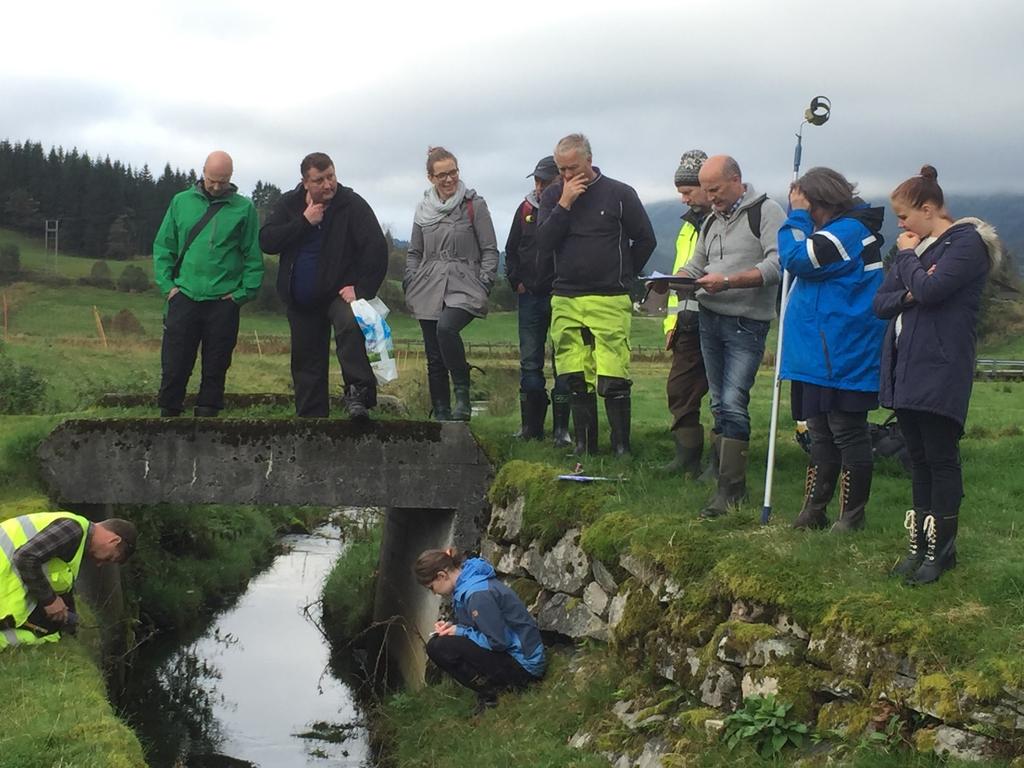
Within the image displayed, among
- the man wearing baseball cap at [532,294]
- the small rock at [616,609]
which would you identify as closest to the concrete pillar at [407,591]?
the man wearing baseball cap at [532,294]

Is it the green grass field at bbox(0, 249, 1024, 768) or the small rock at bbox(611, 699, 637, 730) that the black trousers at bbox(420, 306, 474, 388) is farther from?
the small rock at bbox(611, 699, 637, 730)

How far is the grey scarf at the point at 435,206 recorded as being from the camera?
1113cm

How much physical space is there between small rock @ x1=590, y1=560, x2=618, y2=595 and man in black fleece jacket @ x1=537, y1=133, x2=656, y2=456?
5.98ft

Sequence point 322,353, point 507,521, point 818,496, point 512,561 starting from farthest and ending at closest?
1. point 322,353
2. point 507,521
3. point 512,561
4. point 818,496

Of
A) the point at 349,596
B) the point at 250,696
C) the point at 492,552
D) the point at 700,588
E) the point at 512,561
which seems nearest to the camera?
the point at 700,588

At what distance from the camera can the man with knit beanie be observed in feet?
32.3

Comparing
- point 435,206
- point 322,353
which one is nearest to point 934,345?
point 435,206

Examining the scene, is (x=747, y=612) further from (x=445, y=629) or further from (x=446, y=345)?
(x=446, y=345)

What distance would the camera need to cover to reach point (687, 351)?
32.8 ft

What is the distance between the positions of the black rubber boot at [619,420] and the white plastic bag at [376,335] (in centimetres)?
179

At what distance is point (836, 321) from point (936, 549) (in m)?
1.57

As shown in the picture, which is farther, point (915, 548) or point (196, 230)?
point (196, 230)

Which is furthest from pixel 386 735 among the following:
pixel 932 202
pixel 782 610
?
pixel 932 202

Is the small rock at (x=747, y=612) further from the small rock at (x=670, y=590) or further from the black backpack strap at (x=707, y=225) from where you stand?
the black backpack strap at (x=707, y=225)
